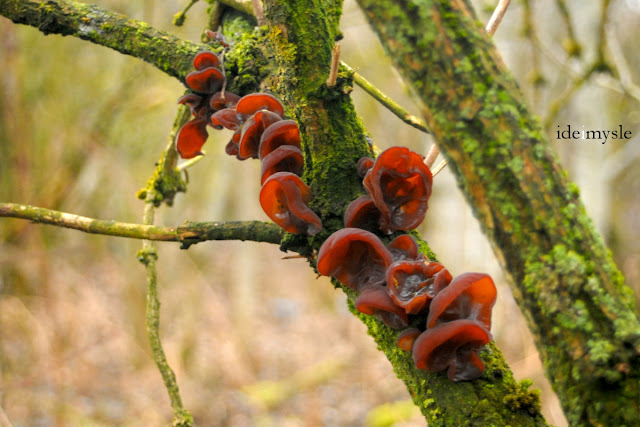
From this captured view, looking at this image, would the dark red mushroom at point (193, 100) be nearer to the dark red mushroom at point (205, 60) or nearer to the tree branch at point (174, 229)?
the dark red mushroom at point (205, 60)

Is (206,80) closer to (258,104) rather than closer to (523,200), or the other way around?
(258,104)

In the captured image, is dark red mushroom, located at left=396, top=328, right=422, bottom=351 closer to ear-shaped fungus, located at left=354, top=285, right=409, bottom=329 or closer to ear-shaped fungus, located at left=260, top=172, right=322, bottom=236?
ear-shaped fungus, located at left=354, top=285, right=409, bottom=329

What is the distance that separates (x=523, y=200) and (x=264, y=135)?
2.75 feet

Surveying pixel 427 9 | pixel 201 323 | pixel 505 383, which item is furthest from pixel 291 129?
pixel 201 323

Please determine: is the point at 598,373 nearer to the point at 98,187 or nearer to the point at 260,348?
the point at 98,187

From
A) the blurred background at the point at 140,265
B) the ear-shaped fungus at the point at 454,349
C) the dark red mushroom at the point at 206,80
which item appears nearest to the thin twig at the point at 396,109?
the dark red mushroom at the point at 206,80

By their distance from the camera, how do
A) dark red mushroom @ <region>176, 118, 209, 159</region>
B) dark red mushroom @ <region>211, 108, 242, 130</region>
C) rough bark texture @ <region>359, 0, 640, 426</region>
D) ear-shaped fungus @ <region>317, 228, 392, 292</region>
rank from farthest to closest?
dark red mushroom @ <region>176, 118, 209, 159</region>, dark red mushroom @ <region>211, 108, 242, 130</region>, ear-shaped fungus @ <region>317, 228, 392, 292</region>, rough bark texture @ <region>359, 0, 640, 426</region>

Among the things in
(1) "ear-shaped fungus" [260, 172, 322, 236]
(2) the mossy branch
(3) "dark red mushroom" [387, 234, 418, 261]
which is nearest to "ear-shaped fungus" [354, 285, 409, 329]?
(3) "dark red mushroom" [387, 234, 418, 261]

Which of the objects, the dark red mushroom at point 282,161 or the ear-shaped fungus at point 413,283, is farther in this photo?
the dark red mushroom at point 282,161

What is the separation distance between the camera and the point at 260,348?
10.4 meters

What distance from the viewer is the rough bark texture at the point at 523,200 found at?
91 cm

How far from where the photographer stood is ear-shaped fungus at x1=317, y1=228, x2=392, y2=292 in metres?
1.35

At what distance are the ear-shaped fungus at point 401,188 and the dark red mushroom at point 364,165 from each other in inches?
2.1

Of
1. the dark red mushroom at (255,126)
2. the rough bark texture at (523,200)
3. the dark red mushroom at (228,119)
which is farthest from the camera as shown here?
the dark red mushroom at (228,119)
